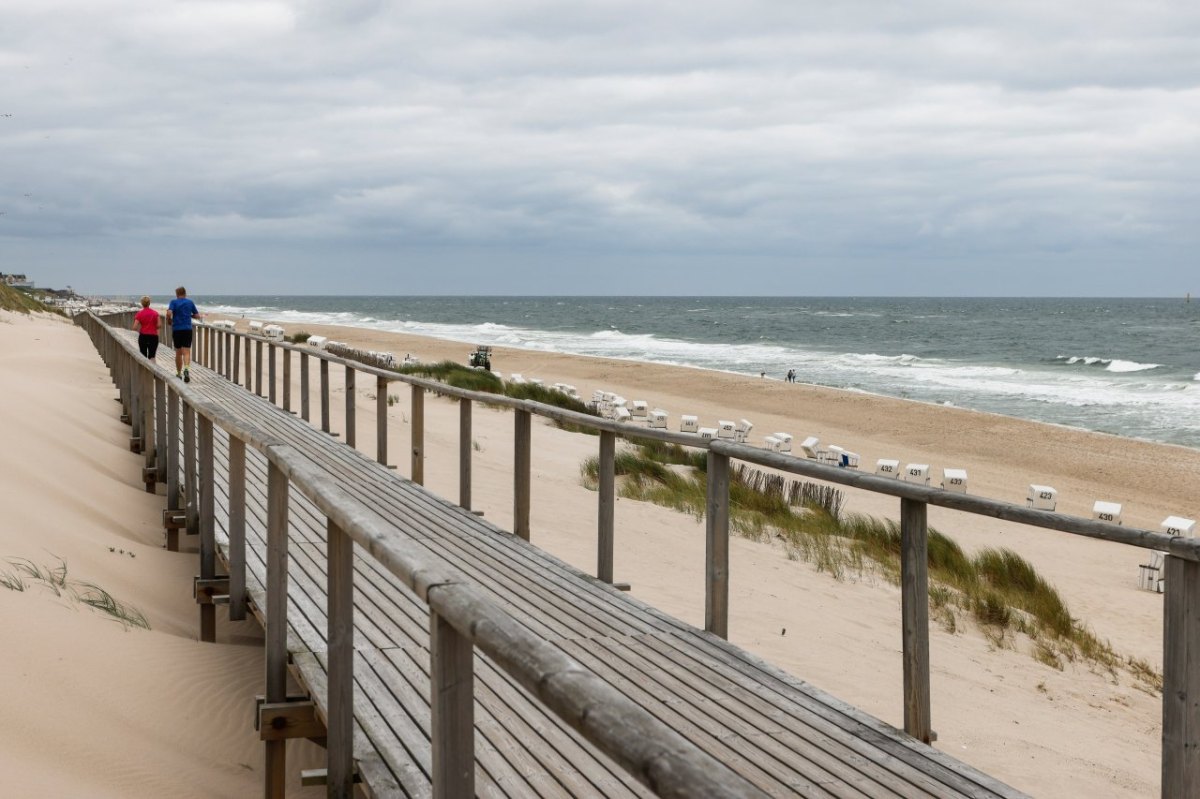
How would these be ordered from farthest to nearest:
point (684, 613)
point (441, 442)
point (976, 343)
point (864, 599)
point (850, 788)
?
1. point (976, 343)
2. point (441, 442)
3. point (864, 599)
4. point (684, 613)
5. point (850, 788)

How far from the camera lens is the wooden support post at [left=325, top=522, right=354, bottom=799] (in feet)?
9.87

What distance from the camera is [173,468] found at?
7.27m

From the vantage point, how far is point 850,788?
342 cm

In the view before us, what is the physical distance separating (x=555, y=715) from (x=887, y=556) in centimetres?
738

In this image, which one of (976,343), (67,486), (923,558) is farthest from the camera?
(976,343)

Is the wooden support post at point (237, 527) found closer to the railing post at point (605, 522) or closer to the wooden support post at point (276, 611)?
the wooden support post at point (276, 611)

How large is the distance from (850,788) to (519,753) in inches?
39.6

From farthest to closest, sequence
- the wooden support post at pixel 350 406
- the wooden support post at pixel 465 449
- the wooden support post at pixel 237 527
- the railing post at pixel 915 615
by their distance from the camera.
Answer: the wooden support post at pixel 350 406 → the wooden support post at pixel 465 449 → the wooden support post at pixel 237 527 → the railing post at pixel 915 615

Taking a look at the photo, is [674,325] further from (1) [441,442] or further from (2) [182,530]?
(2) [182,530]

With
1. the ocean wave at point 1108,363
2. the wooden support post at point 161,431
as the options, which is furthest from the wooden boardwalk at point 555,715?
the ocean wave at point 1108,363

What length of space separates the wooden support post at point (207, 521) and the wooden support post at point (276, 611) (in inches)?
69.2

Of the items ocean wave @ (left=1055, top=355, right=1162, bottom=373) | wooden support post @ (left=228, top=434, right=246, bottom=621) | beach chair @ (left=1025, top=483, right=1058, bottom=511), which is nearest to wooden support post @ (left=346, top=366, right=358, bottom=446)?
wooden support post @ (left=228, top=434, right=246, bottom=621)

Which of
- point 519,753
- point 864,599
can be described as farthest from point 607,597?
point 864,599

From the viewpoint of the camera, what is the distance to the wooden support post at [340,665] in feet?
9.87
